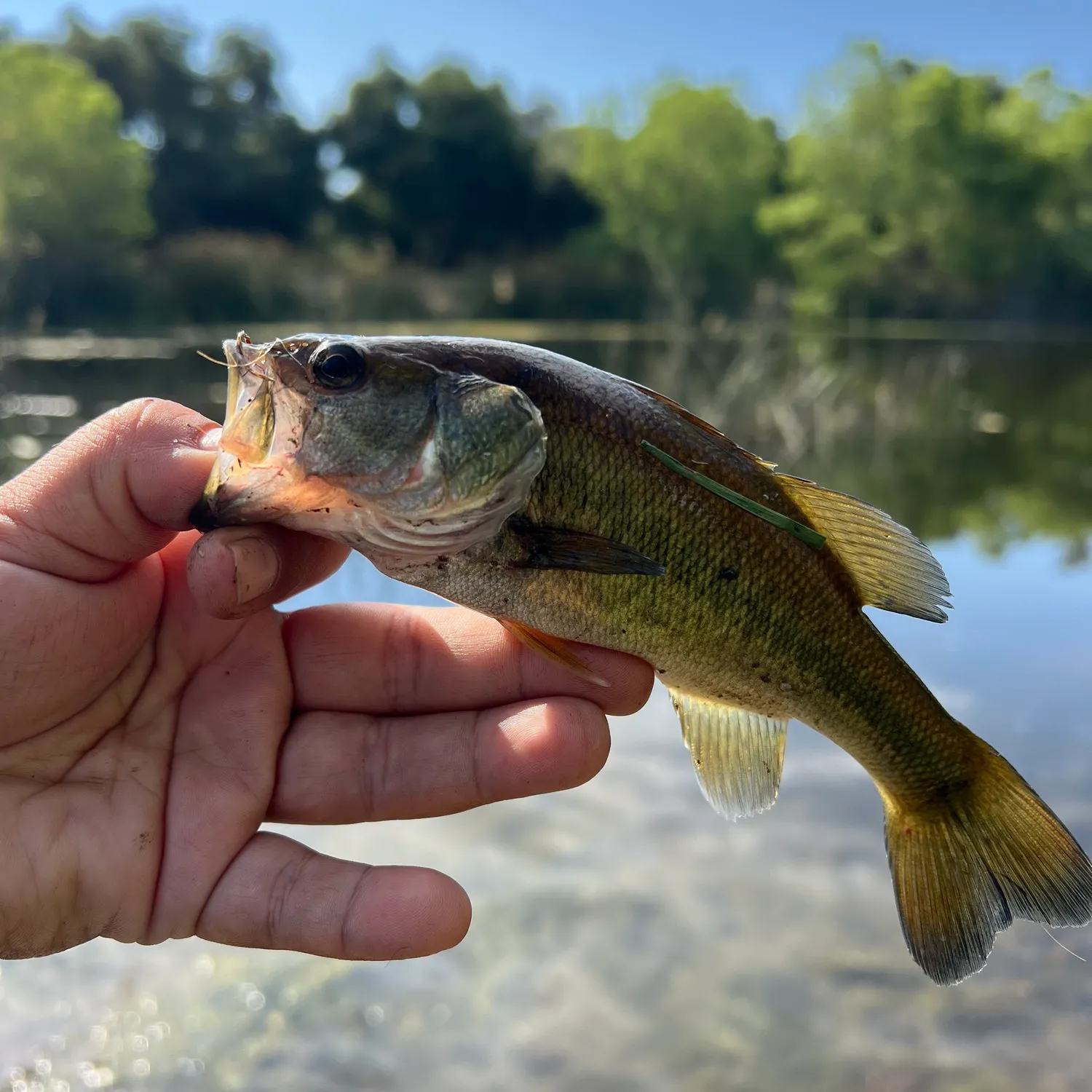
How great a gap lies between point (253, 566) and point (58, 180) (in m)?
38.2

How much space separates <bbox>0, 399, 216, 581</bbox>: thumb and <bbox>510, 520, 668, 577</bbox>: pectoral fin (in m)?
0.84

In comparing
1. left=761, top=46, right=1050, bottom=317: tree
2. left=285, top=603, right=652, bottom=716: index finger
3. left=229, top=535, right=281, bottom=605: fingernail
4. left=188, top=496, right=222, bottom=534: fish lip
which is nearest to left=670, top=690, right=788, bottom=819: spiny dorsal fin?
left=285, top=603, right=652, bottom=716: index finger

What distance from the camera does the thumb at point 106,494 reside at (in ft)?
7.44

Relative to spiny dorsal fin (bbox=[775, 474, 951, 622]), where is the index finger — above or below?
below

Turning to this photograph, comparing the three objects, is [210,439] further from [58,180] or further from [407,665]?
[58,180]

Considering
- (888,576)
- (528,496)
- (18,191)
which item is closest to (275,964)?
(528,496)

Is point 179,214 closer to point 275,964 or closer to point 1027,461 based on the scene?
point 1027,461

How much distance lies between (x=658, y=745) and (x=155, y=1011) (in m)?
3.31

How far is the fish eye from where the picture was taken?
2201 millimetres

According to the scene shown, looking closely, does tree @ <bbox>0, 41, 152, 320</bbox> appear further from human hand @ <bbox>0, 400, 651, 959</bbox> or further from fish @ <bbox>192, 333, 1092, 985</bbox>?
fish @ <bbox>192, 333, 1092, 985</bbox>

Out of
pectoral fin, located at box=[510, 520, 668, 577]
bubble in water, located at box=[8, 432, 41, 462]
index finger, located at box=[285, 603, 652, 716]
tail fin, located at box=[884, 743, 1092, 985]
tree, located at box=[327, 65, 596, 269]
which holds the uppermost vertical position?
tree, located at box=[327, 65, 596, 269]

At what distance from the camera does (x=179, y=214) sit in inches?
1911

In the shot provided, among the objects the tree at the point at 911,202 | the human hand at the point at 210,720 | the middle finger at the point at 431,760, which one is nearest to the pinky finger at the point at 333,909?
the human hand at the point at 210,720

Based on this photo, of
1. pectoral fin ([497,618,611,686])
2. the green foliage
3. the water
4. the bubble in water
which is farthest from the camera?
the green foliage
